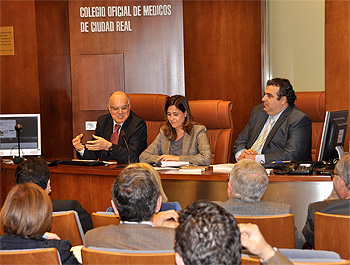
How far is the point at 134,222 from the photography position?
6.78ft

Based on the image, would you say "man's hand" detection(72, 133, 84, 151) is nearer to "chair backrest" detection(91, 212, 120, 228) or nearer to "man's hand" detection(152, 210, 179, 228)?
"chair backrest" detection(91, 212, 120, 228)

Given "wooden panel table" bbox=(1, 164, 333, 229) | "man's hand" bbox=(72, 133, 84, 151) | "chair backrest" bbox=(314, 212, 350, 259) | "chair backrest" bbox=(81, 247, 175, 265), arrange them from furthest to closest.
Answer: "man's hand" bbox=(72, 133, 84, 151) < "wooden panel table" bbox=(1, 164, 333, 229) < "chair backrest" bbox=(314, 212, 350, 259) < "chair backrest" bbox=(81, 247, 175, 265)

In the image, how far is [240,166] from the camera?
266cm

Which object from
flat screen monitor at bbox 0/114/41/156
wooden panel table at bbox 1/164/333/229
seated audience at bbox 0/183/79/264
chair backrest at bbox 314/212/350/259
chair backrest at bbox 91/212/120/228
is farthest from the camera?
flat screen monitor at bbox 0/114/41/156

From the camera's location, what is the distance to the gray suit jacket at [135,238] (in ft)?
6.35

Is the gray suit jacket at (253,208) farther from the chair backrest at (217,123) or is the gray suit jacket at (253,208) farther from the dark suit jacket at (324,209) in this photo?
the chair backrest at (217,123)

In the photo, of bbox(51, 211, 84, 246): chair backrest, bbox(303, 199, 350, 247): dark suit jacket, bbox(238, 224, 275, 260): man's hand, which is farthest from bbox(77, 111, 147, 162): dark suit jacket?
bbox(238, 224, 275, 260): man's hand

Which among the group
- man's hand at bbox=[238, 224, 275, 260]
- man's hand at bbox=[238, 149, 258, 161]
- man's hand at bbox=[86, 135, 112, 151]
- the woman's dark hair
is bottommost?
man's hand at bbox=[238, 149, 258, 161]

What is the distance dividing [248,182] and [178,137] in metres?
2.13

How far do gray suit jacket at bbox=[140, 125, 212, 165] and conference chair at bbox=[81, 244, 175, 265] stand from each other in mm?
2574

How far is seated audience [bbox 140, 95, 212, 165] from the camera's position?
449 centimetres

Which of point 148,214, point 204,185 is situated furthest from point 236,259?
point 204,185

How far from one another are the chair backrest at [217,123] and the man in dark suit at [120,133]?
0.58 meters

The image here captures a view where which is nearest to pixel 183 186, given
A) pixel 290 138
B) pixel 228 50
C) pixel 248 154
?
pixel 248 154
